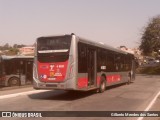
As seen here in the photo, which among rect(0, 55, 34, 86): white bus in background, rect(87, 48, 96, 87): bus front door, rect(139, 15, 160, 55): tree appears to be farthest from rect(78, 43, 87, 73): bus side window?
rect(139, 15, 160, 55): tree

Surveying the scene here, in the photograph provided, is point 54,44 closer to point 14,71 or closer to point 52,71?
point 52,71

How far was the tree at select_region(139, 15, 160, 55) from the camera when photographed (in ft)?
211

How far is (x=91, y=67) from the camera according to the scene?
694 inches

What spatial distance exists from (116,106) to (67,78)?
2.90m

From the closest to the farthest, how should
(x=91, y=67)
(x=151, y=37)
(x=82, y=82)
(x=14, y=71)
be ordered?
(x=82, y=82)
(x=91, y=67)
(x=14, y=71)
(x=151, y=37)

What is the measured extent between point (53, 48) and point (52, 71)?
3.85ft

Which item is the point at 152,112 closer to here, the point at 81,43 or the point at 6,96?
the point at 81,43

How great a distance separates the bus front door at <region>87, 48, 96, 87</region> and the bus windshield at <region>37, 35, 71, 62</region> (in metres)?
2.07

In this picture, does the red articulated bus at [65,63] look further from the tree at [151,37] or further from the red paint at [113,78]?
the tree at [151,37]

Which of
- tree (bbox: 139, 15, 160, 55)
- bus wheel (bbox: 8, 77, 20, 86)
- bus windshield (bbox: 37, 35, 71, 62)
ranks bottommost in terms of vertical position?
bus wheel (bbox: 8, 77, 20, 86)

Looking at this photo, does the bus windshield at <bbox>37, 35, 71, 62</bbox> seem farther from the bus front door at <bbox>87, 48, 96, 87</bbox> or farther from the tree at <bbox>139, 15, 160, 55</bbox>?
the tree at <bbox>139, 15, 160, 55</bbox>

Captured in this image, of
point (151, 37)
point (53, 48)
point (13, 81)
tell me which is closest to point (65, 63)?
point (53, 48)

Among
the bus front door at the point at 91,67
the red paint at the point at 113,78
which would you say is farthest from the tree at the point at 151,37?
the bus front door at the point at 91,67

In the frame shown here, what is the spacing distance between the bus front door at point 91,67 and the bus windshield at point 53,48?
2066mm
